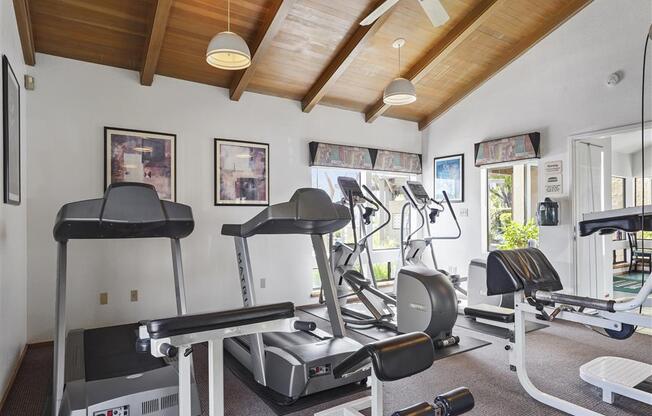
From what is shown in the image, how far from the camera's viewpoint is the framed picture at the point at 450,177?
6.04 metres

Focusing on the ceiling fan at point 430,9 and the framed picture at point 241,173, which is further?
the framed picture at point 241,173

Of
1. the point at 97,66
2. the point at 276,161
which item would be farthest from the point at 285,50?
the point at 97,66

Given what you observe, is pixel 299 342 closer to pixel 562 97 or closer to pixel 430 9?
pixel 430 9

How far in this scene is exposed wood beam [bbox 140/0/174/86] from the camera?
335cm

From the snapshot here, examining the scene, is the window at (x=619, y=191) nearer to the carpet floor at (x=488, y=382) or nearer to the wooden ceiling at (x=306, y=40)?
the wooden ceiling at (x=306, y=40)

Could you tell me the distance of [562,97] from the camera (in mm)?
4801

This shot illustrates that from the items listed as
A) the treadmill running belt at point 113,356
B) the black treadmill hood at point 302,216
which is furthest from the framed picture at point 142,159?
the black treadmill hood at point 302,216

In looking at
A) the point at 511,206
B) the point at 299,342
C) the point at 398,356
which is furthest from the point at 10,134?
the point at 511,206

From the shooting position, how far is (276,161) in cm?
520

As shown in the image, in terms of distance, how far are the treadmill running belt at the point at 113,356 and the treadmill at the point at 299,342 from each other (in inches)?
29.3

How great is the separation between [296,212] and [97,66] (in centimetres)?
311

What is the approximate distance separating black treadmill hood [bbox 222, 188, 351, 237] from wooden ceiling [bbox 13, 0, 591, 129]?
6.62ft

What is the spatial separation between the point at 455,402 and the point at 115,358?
8.88 ft

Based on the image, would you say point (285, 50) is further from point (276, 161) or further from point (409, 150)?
point (409, 150)
